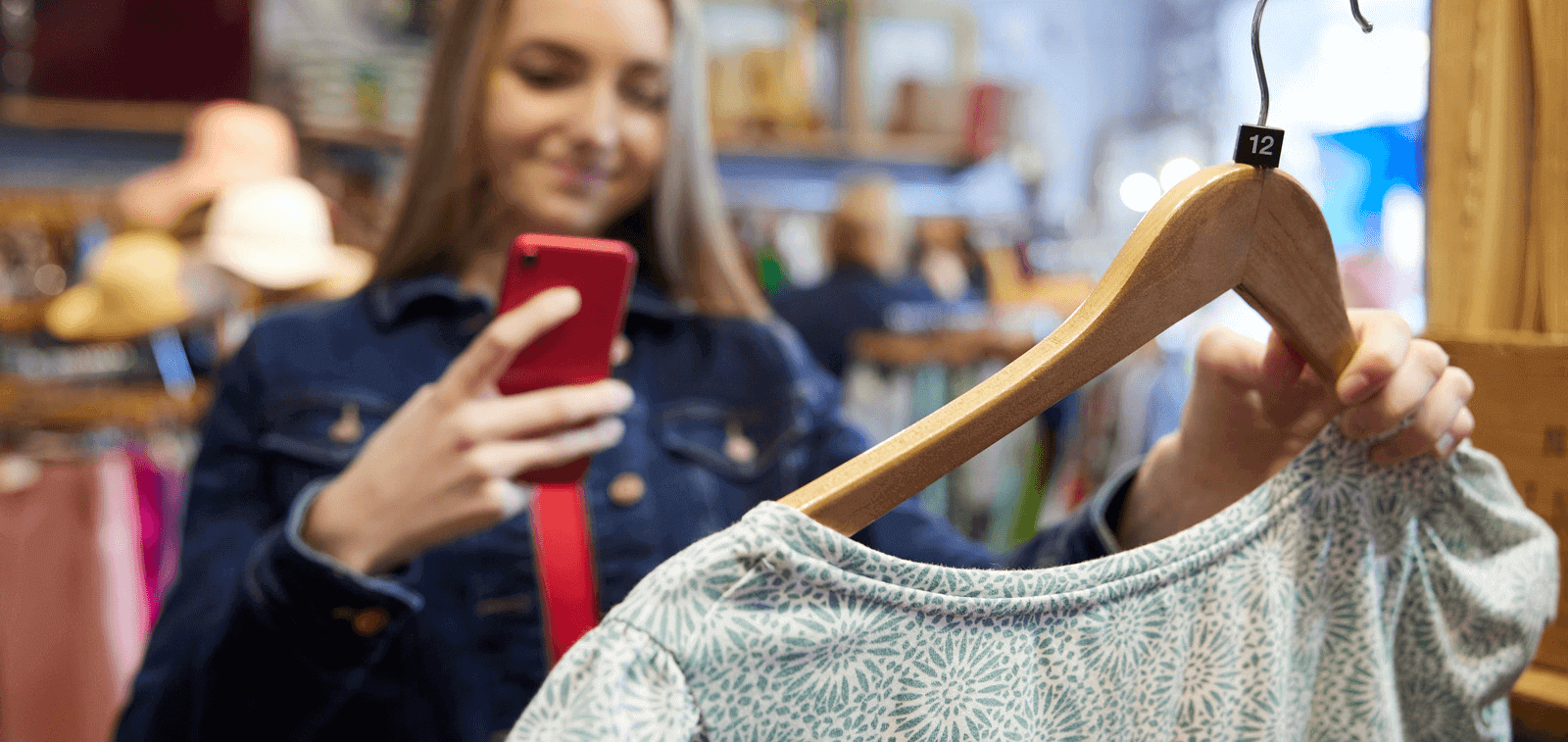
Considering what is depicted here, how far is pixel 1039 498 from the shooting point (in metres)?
1.73

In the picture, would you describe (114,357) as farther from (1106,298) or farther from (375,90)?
(1106,298)

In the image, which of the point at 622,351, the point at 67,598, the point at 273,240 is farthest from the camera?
the point at 273,240

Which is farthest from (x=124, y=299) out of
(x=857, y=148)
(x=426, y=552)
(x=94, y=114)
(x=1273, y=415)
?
(x=857, y=148)

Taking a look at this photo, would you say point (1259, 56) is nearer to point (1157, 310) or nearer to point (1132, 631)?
point (1157, 310)

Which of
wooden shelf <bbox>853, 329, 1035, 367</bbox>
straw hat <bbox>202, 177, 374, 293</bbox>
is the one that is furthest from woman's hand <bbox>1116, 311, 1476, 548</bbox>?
straw hat <bbox>202, 177, 374, 293</bbox>

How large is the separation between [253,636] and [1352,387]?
2.24 feet

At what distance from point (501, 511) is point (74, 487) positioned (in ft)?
3.46

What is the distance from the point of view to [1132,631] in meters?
0.39

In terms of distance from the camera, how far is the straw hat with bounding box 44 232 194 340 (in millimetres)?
1436

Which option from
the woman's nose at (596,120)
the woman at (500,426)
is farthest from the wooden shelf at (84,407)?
the woman's nose at (596,120)

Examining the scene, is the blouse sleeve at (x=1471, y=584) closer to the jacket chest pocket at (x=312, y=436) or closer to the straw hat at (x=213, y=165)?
the jacket chest pocket at (x=312, y=436)

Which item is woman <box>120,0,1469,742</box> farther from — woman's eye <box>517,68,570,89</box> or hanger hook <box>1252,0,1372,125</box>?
hanger hook <box>1252,0,1372,125</box>

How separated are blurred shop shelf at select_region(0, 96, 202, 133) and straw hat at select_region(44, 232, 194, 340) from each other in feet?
2.49

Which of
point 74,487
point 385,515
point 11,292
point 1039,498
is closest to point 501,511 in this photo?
point 385,515
